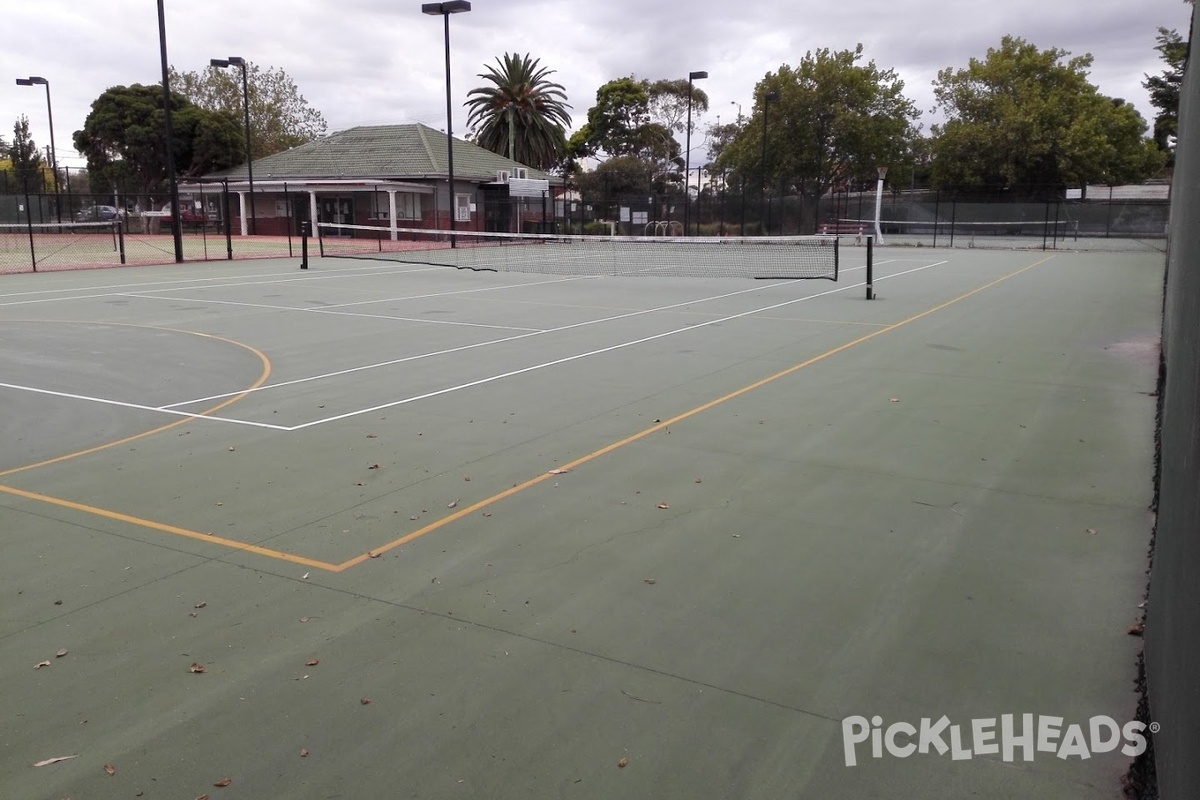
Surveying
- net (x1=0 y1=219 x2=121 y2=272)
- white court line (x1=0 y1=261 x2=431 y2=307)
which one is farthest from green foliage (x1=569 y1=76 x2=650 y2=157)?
white court line (x1=0 y1=261 x2=431 y2=307)

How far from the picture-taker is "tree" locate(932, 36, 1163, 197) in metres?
62.1

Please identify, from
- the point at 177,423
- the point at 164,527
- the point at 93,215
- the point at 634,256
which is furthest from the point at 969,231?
the point at 164,527

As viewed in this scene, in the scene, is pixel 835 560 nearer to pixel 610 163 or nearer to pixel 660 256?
pixel 660 256

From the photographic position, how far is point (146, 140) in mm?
66812

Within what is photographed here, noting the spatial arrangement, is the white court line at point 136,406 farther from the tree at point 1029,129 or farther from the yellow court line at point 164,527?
the tree at point 1029,129

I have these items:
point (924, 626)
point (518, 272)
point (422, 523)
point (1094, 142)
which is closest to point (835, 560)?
point (924, 626)

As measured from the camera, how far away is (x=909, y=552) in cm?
616

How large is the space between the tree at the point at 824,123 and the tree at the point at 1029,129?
3.49 m

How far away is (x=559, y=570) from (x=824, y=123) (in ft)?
210

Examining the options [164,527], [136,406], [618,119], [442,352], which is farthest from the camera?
[618,119]

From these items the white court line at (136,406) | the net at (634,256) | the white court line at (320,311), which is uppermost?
the net at (634,256)

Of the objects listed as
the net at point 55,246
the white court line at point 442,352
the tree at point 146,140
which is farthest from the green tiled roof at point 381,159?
the white court line at point 442,352

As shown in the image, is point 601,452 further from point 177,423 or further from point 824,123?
point 824,123

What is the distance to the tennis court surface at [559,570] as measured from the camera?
Result: 13.0 ft
